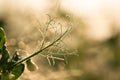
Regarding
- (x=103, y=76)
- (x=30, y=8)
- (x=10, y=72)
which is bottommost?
(x=103, y=76)

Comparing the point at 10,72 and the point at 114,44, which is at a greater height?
the point at 10,72

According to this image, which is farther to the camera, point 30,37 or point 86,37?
point 86,37

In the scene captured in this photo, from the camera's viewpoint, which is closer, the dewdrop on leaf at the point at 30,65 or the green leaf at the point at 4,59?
the green leaf at the point at 4,59

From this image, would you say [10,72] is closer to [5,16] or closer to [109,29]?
[5,16]

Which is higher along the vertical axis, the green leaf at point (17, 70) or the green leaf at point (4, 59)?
the green leaf at point (4, 59)

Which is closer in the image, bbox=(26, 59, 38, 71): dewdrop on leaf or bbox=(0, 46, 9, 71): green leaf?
bbox=(0, 46, 9, 71): green leaf

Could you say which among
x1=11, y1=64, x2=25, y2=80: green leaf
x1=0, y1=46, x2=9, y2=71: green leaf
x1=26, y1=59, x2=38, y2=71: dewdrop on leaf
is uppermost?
x1=0, y1=46, x2=9, y2=71: green leaf

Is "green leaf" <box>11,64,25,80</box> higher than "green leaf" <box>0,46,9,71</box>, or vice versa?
"green leaf" <box>0,46,9,71</box>

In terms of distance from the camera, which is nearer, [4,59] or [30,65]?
[4,59]

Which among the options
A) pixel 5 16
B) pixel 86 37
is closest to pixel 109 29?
pixel 86 37

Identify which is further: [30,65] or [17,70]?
[30,65]

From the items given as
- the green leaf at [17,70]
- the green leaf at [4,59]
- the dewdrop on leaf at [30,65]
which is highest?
the green leaf at [4,59]
